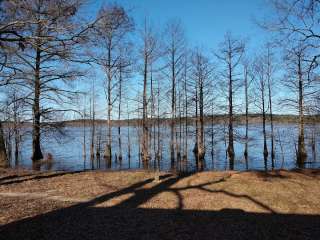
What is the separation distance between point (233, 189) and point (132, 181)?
3.50 meters

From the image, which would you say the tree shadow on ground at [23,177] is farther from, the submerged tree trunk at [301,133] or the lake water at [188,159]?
the submerged tree trunk at [301,133]

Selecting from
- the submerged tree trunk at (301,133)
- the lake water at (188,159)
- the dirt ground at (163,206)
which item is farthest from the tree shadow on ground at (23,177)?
the submerged tree trunk at (301,133)

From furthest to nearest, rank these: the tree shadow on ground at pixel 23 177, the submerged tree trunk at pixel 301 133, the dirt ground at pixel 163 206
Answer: the submerged tree trunk at pixel 301 133
the tree shadow on ground at pixel 23 177
the dirt ground at pixel 163 206

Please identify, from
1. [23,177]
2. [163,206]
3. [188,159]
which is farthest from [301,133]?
[23,177]

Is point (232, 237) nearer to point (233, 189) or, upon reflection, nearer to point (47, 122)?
point (233, 189)

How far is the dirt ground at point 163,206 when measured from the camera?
6.20m

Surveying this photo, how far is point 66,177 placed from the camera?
Result: 12180 mm

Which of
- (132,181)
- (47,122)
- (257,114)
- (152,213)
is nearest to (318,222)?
(152,213)

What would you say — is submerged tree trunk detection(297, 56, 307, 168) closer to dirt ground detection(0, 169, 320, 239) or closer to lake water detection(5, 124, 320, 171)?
lake water detection(5, 124, 320, 171)

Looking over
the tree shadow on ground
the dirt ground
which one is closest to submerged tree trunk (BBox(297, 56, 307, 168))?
the dirt ground

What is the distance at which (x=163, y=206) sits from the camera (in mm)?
8133

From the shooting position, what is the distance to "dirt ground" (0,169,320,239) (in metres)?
6.20

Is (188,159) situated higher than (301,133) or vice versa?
(301,133)

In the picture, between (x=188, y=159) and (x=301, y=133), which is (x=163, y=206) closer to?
(x=301, y=133)
